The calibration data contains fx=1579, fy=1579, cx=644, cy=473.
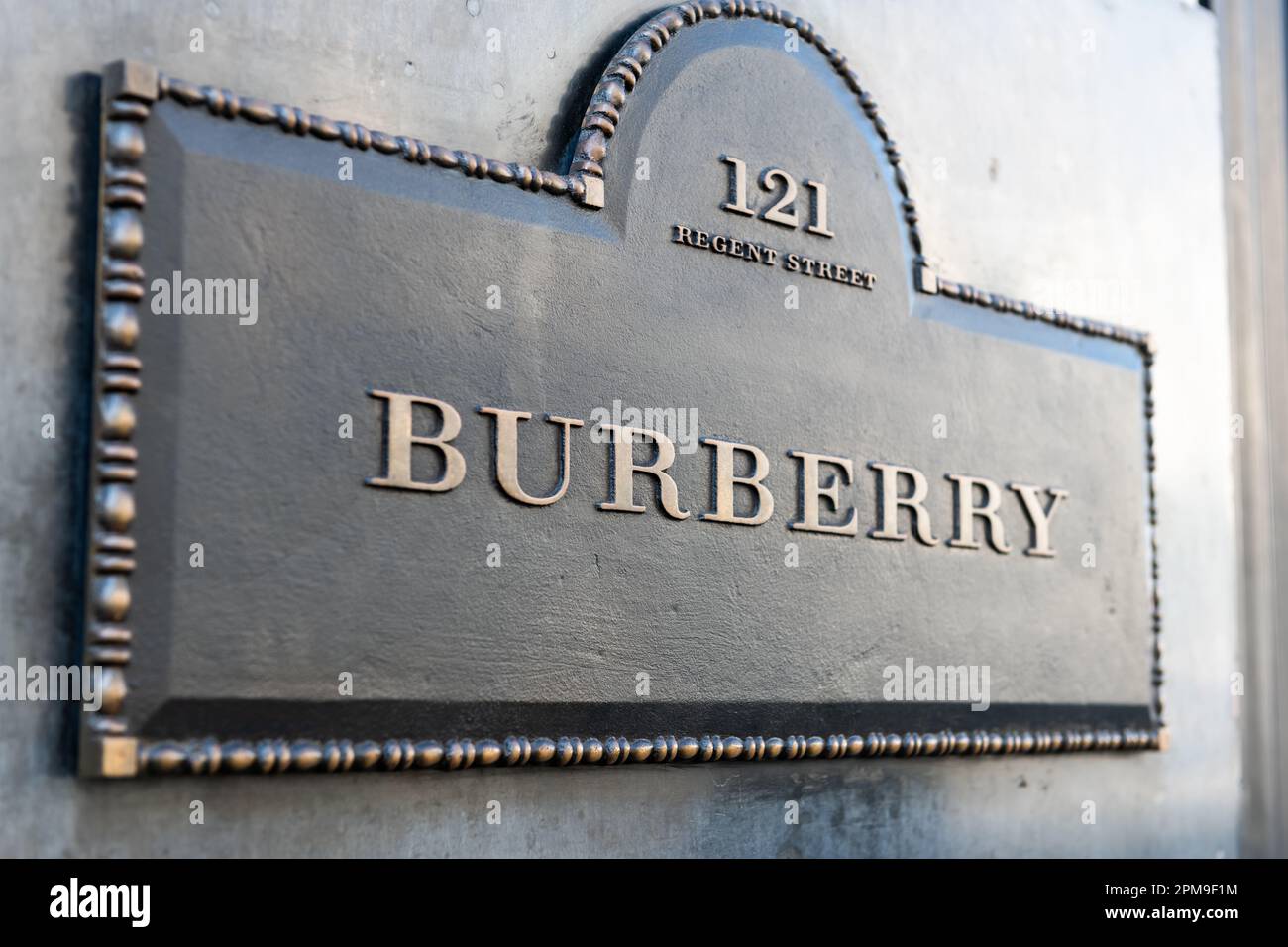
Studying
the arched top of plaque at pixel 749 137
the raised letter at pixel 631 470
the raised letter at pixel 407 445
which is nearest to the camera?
the raised letter at pixel 407 445

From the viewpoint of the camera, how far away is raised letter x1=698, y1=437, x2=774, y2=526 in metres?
2.94

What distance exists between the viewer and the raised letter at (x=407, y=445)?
2463 mm

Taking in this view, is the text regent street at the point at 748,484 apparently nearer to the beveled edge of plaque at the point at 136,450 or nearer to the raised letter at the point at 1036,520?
the raised letter at the point at 1036,520

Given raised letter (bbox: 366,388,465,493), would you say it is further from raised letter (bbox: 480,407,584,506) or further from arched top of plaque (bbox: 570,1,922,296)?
arched top of plaque (bbox: 570,1,922,296)

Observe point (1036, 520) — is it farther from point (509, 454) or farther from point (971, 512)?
point (509, 454)

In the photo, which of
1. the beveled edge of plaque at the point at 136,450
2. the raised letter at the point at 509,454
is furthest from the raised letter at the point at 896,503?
the raised letter at the point at 509,454

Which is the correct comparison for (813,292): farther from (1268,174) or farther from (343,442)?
(1268,174)

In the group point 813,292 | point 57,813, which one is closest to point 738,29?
point 813,292

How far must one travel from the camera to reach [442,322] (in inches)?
101

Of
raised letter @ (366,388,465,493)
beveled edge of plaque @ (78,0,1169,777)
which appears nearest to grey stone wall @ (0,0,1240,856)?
beveled edge of plaque @ (78,0,1169,777)

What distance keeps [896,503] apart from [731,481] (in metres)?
0.48

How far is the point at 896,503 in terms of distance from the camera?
329 centimetres

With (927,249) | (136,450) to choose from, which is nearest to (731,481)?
(927,249)

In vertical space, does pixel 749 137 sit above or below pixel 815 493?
above
